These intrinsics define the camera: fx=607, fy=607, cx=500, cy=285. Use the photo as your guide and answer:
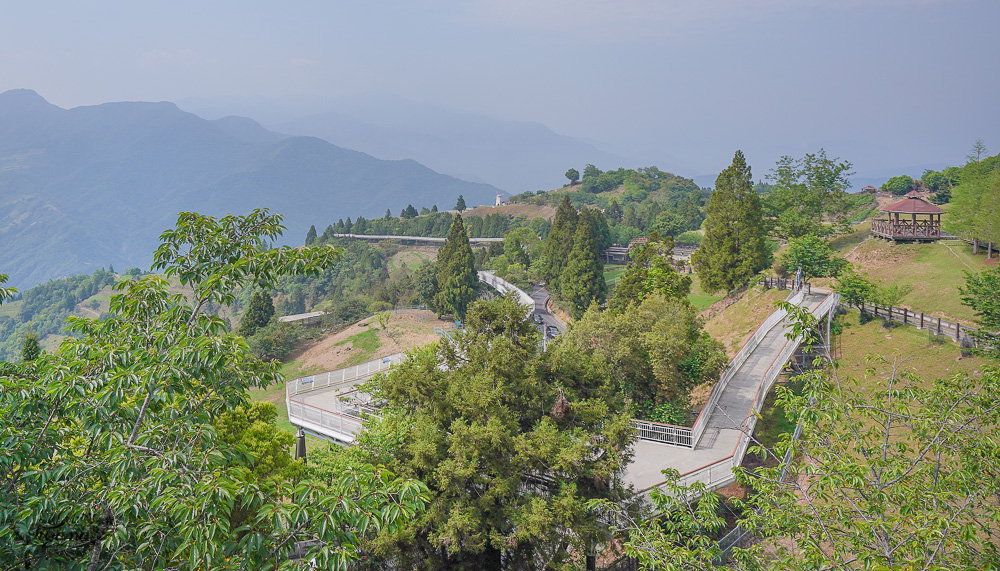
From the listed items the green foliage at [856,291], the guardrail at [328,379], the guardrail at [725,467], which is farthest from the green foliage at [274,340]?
the green foliage at [856,291]

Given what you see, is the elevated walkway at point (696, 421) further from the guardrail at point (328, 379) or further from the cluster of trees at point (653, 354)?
the cluster of trees at point (653, 354)

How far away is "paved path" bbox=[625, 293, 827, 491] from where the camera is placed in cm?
1487

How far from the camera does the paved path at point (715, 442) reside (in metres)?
14.9

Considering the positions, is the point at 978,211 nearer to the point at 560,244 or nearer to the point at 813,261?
the point at 813,261

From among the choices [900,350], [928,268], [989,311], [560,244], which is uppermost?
[560,244]

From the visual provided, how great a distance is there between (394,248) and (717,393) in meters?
66.6

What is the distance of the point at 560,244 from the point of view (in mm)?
44375

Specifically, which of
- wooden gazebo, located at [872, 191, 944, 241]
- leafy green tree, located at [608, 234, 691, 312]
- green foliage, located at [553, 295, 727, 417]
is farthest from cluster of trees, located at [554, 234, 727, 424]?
wooden gazebo, located at [872, 191, 944, 241]

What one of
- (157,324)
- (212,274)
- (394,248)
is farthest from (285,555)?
(394,248)

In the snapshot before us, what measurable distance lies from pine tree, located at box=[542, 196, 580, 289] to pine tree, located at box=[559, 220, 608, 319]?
4821 mm

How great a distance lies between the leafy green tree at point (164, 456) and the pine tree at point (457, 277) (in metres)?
33.0

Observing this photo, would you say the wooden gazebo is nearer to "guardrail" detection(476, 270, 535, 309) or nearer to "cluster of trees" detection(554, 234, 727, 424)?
"cluster of trees" detection(554, 234, 727, 424)

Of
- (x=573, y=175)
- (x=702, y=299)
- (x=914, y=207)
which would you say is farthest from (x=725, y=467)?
(x=573, y=175)

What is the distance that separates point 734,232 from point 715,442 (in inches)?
723
